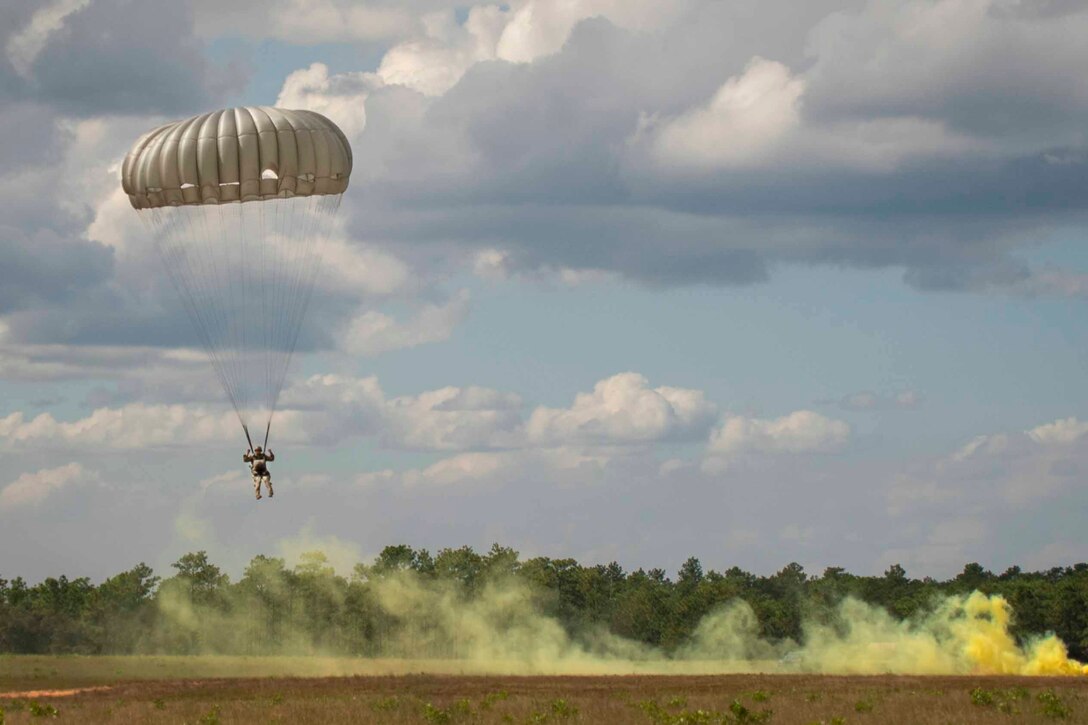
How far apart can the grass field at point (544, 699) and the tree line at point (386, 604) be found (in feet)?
178

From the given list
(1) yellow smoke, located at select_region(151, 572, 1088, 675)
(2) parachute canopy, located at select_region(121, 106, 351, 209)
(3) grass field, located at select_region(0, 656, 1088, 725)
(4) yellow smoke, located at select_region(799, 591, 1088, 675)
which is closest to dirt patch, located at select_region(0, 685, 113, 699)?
(3) grass field, located at select_region(0, 656, 1088, 725)

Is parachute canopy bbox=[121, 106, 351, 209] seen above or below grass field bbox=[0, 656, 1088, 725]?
above

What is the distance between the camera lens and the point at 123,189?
183ft

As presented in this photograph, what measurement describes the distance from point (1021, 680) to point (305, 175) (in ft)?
145

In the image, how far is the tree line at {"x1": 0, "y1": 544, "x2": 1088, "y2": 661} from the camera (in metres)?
143

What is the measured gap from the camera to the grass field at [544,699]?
47781 mm

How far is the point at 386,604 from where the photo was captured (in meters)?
153

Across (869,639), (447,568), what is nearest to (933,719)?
(869,639)

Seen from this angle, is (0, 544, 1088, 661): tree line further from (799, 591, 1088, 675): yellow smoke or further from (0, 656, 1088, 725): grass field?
(0, 656, 1088, 725): grass field

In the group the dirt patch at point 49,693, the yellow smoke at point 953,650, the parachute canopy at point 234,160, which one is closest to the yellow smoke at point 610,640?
the yellow smoke at point 953,650

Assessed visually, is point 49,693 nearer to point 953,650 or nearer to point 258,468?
point 258,468

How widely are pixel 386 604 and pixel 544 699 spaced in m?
Result: 96.6

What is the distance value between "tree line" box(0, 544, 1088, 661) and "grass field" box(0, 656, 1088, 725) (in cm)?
5415

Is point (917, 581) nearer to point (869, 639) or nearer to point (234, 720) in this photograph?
point (869, 639)
